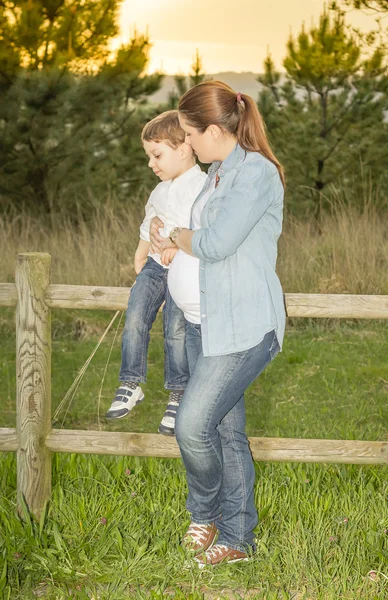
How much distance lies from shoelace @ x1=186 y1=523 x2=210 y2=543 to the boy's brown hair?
139 cm

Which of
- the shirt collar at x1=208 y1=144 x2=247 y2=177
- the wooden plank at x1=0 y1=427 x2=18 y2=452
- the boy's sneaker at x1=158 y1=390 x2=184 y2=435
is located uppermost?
the shirt collar at x1=208 y1=144 x2=247 y2=177

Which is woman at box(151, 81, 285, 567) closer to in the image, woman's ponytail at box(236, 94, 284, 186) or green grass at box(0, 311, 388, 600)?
woman's ponytail at box(236, 94, 284, 186)

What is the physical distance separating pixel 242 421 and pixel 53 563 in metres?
0.95

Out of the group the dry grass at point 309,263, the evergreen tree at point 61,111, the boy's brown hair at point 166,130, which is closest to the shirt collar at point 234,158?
the boy's brown hair at point 166,130

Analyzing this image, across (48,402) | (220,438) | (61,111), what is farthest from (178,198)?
(61,111)

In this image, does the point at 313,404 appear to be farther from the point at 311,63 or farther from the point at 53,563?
the point at 311,63

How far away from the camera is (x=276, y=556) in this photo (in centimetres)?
344

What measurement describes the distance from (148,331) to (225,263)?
63cm

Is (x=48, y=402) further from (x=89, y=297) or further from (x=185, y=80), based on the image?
(x=185, y=80)

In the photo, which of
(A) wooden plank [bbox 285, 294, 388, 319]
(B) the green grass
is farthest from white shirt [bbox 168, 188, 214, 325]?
(B) the green grass

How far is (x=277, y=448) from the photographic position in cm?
356

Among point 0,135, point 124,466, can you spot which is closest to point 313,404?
point 124,466

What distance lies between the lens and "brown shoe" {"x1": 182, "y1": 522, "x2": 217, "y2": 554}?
10.8ft

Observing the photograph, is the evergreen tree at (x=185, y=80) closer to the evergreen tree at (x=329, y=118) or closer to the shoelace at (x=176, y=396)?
the evergreen tree at (x=329, y=118)
